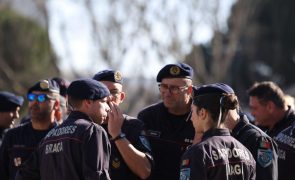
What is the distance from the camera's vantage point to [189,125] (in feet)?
24.2

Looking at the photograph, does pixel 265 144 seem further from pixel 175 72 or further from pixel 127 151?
Result: pixel 175 72

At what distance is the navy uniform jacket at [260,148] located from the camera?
6.39 metres

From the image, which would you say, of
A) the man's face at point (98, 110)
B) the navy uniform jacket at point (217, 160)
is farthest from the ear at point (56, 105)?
the navy uniform jacket at point (217, 160)

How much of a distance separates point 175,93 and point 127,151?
0.96 m

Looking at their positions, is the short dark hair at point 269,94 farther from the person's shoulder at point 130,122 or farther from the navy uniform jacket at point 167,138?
the person's shoulder at point 130,122

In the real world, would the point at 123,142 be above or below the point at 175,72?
below

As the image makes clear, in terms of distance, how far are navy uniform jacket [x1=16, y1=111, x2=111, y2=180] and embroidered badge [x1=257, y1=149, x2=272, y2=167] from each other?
1300 millimetres

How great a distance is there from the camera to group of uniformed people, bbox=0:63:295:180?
5906 millimetres

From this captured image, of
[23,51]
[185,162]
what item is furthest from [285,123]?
[23,51]

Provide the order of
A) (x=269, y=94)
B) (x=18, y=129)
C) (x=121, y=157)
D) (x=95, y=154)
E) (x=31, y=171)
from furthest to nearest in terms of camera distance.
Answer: (x=269, y=94) < (x=18, y=129) < (x=121, y=157) < (x=31, y=171) < (x=95, y=154)

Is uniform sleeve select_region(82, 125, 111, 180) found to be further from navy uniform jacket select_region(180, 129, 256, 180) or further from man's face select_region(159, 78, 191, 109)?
man's face select_region(159, 78, 191, 109)

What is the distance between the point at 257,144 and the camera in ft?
21.4

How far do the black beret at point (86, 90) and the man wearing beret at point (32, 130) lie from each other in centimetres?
175

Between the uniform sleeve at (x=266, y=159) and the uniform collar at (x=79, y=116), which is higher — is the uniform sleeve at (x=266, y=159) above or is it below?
below
